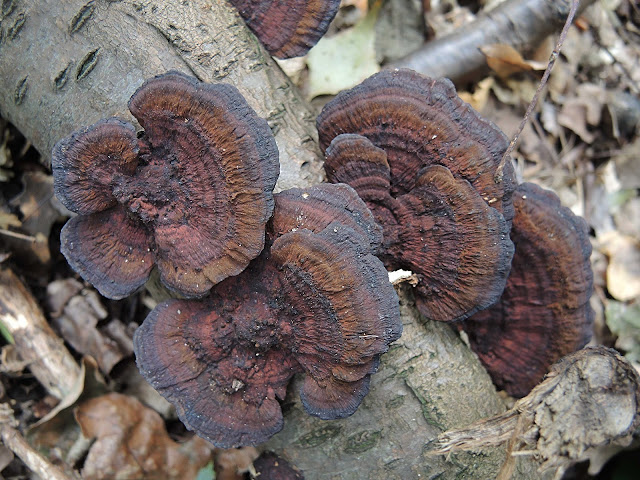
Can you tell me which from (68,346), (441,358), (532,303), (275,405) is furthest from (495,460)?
(68,346)

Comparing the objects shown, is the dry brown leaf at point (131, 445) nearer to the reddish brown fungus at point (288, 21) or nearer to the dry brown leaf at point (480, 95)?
A: the reddish brown fungus at point (288, 21)

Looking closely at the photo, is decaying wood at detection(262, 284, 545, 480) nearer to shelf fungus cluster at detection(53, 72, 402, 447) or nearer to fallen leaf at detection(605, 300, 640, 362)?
shelf fungus cluster at detection(53, 72, 402, 447)

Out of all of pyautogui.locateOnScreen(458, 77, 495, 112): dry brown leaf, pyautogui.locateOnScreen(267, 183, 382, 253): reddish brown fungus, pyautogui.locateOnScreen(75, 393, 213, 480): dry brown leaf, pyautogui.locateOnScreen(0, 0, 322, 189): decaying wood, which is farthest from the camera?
pyautogui.locateOnScreen(458, 77, 495, 112): dry brown leaf

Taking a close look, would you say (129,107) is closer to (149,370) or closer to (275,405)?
(149,370)

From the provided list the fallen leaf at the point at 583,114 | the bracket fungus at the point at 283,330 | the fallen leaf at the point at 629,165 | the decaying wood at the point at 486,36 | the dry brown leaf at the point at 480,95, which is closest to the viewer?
the bracket fungus at the point at 283,330

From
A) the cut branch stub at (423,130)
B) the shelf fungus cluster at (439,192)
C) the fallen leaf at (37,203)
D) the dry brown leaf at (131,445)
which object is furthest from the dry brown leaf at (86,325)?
the cut branch stub at (423,130)

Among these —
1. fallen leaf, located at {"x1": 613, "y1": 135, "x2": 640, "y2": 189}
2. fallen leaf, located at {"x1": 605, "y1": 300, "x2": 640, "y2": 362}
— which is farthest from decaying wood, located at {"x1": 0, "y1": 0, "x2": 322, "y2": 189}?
fallen leaf, located at {"x1": 613, "y1": 135, "x2": 640, "y2": 189}
